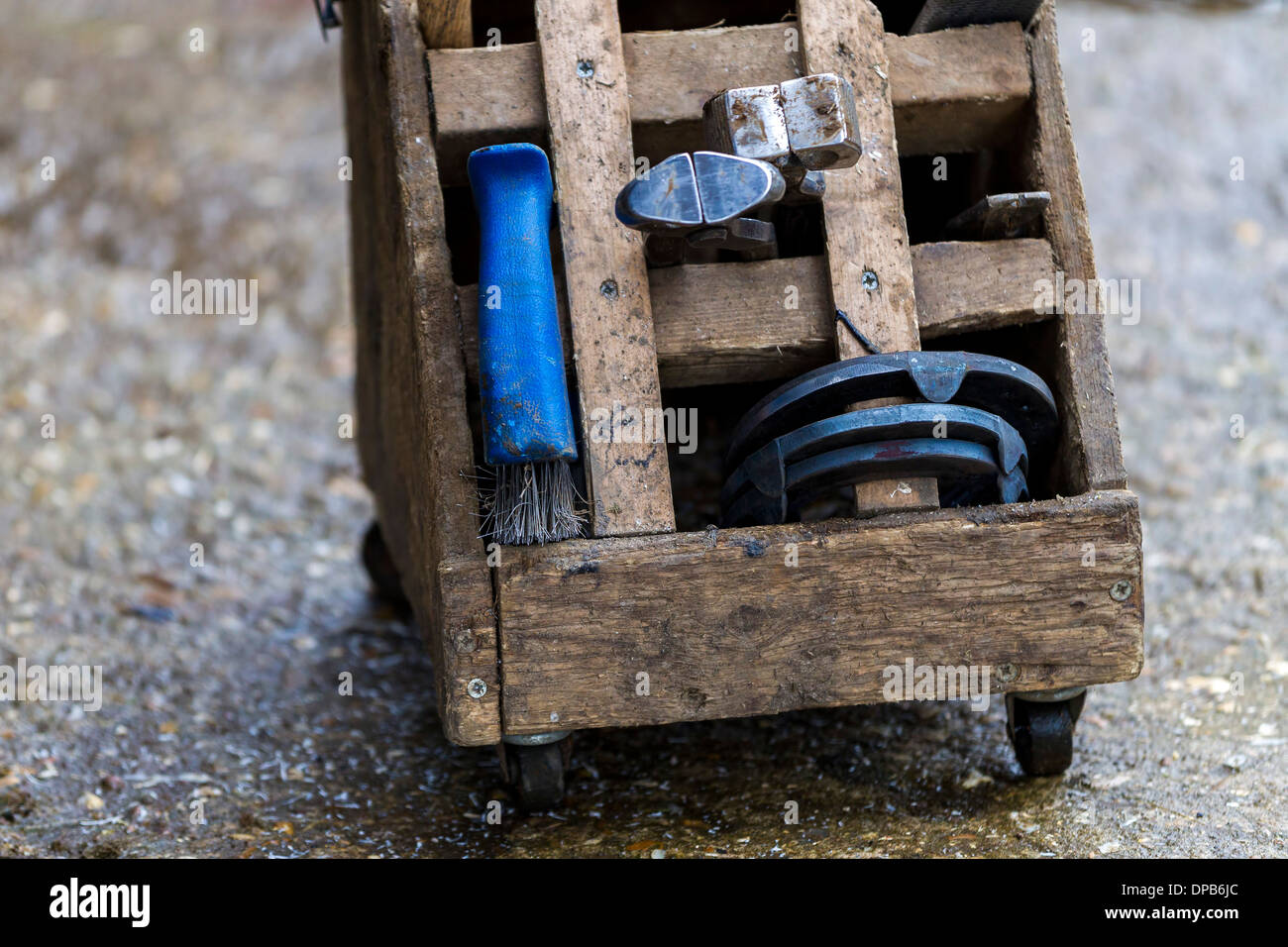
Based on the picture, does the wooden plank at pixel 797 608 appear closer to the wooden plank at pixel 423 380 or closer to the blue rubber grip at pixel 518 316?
the wooden plank at pixel 423 380

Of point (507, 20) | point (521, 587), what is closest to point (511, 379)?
point (521, 587)

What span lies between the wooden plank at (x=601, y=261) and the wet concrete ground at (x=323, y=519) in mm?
662

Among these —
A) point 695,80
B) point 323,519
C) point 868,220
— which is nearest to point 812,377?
point 868,220

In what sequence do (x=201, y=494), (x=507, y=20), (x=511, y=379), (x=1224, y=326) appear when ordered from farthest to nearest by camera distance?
(x=1224, y=326), (x=201, y=494), (x=507, y=20), (x=511, y=379)

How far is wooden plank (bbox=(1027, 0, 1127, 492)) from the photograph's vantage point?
2209 mm

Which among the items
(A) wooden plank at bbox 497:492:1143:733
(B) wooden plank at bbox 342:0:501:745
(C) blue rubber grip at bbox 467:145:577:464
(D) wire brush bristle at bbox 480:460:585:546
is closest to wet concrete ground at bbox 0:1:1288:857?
(A) wooden plank at bbox 497:492:1143:733

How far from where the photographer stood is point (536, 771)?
233cm

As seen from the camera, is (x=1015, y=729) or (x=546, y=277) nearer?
(x=546, y=277)

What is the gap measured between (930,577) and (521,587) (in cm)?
67

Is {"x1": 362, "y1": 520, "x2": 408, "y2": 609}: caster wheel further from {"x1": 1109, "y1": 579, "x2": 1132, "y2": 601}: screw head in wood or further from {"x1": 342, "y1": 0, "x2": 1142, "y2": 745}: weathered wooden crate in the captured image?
{"x1": 1109, "y1": 579, "x2": 1132, "y2": 601}: screw head in wood

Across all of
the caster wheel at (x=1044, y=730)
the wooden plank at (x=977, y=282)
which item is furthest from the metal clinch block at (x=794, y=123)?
the caster wheel at (x=1044, y=730)

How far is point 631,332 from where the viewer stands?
215cm

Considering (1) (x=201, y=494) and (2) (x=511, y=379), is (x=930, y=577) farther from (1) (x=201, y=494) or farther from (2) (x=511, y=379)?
(1) (x=201, y=494)

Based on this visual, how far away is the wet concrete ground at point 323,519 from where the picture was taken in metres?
2.42
